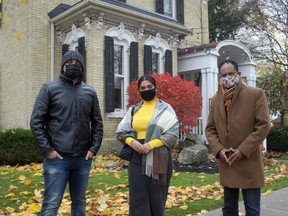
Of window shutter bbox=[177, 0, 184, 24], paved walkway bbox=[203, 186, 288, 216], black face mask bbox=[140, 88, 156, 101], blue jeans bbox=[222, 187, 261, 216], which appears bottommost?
paved walkway bbox=[203, 186, 288, 216]

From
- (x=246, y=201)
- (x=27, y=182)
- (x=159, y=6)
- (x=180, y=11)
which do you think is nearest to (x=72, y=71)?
(x=246, y=201)

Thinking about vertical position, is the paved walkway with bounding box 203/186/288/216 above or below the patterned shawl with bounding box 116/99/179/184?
below

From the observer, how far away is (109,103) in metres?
12.4

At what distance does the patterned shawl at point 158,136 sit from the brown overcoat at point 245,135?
1.62 feet

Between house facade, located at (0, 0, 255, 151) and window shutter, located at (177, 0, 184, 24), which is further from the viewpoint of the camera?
window shutter, located at (177, 0, 184, 24)

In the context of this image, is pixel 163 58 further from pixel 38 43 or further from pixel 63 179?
pixel 63 179

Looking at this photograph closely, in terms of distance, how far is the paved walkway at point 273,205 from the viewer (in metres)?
5.37

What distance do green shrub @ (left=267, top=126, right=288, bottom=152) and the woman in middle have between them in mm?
14153

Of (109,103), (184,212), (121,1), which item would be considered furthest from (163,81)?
(184,212)

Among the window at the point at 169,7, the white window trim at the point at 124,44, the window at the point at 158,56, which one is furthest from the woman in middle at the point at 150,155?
the window at the point at 169,7

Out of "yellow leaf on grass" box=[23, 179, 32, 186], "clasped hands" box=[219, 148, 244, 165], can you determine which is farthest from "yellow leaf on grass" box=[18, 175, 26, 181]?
"clasped hands" box=[219, 148, 244, 165]

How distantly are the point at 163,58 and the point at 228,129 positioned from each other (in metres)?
10.9

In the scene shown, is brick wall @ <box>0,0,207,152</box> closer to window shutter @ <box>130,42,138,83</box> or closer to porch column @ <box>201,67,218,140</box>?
window shutter @ <box>130,42,138,83</box>

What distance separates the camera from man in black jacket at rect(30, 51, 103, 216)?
3.68 metres
